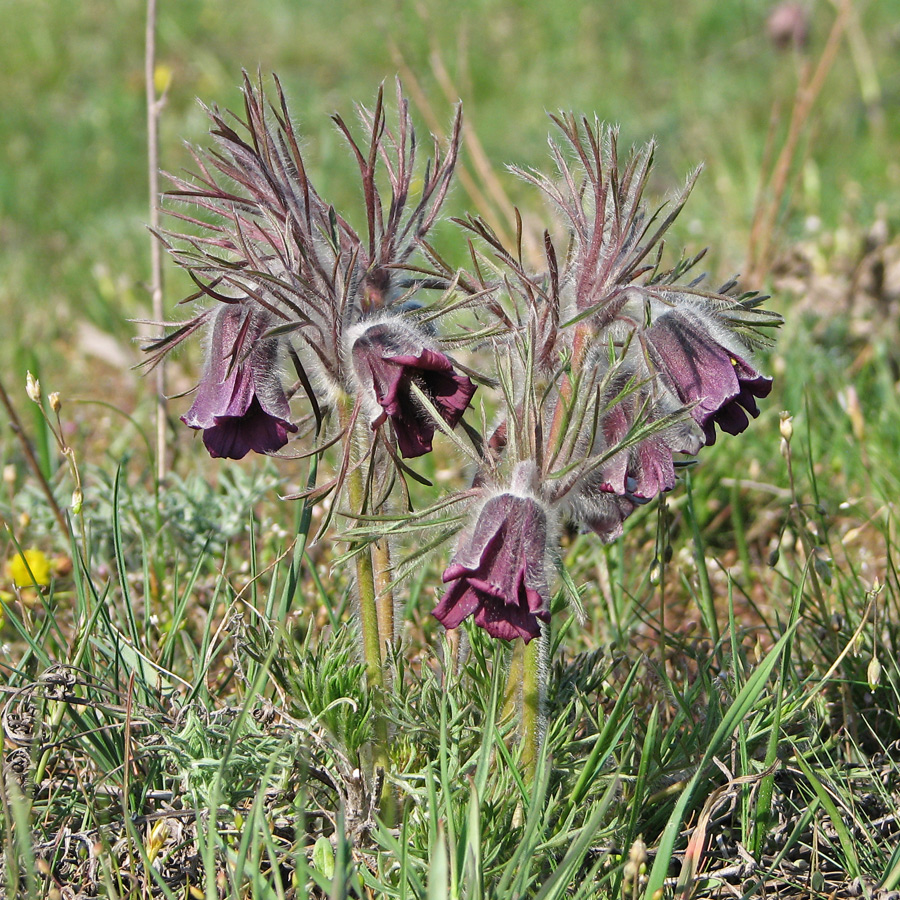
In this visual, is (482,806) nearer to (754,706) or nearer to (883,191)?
(754,706)

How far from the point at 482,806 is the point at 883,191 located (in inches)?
167

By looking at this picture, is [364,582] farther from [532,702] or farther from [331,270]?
[331,270]

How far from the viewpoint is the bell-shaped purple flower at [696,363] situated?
1561mm

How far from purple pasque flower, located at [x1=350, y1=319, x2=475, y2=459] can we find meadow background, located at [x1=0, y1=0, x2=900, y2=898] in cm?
42

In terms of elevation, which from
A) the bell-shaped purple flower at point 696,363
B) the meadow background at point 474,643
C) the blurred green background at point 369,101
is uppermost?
the blurred green background at point 369,101

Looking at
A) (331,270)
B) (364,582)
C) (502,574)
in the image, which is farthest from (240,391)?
(502,574)

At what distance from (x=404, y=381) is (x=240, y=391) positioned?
267mm

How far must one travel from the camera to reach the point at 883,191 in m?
4.87

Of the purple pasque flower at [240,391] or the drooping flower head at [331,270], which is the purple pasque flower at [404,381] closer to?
the drooping flower head at [331,270]

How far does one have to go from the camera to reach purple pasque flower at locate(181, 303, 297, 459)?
1595 mm

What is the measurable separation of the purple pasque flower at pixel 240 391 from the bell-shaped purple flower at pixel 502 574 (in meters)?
0.39

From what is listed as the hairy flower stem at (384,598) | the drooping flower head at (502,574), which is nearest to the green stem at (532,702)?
the drooping flower head at (502,574)

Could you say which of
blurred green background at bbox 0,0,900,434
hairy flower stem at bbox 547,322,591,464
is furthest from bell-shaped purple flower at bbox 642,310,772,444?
blurred green background at bbox 0,0,900,434

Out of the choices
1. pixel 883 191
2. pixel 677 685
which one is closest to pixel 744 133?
pixel 883 191
